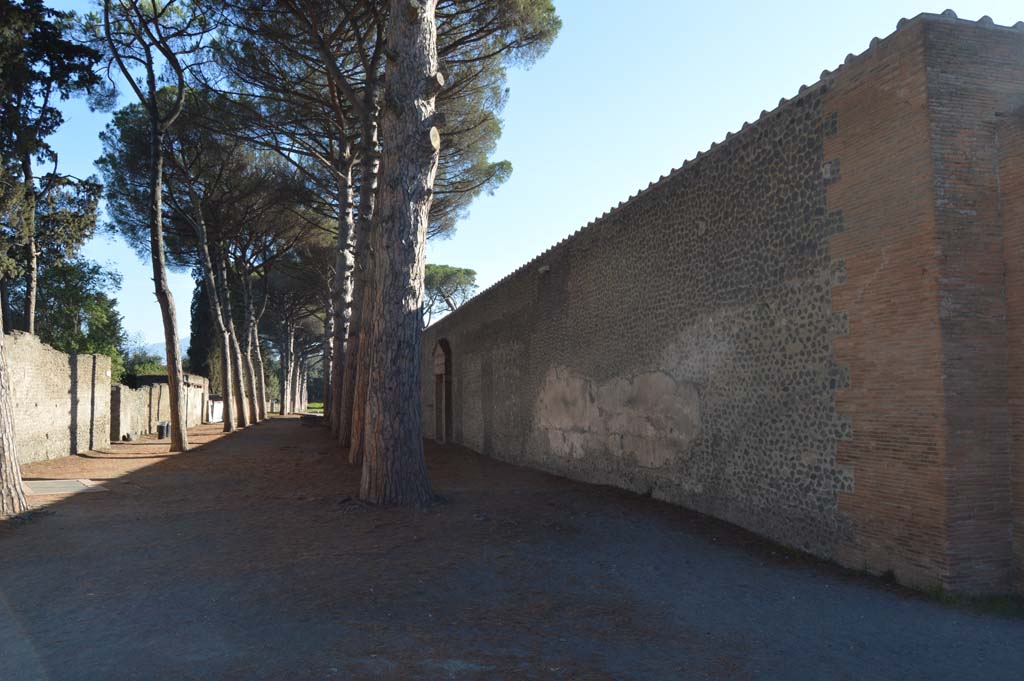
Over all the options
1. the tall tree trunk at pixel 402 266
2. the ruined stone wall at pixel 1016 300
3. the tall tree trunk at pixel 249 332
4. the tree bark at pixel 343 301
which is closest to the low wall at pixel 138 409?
the tall tree trunk at pixel 249 332

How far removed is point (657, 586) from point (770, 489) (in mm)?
1780

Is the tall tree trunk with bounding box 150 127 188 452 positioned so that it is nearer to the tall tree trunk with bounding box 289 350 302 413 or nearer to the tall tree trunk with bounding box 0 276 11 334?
the tall tree trunk with bounding box 0 276 11 334

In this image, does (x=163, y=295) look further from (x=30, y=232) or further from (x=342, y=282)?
(x=342, y=282)

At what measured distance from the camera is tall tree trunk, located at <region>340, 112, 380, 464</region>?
1230 centimetres

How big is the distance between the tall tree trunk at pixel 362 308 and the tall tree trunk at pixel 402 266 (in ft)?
12.0

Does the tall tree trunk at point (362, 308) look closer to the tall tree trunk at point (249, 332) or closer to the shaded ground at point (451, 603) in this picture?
the shaded ground at point (451, 603)

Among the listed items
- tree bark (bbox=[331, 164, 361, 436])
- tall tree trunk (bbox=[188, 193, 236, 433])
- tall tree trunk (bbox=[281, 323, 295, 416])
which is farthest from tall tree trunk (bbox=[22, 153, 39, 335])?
tall tree trunk (bbox=[281, 323, 295, 416])

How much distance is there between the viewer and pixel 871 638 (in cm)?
397

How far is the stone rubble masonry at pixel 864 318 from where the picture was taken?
4719 mm

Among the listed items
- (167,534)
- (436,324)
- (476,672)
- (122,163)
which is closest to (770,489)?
(476,672)

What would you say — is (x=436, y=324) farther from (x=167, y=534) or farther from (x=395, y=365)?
(x=167, y=534)

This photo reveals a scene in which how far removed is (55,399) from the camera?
13.7 meters

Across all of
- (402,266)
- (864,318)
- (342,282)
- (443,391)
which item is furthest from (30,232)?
(864,318)

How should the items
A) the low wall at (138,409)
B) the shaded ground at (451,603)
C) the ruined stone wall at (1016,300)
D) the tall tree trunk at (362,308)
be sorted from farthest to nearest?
the low wall at (138,409), the tall tree trunk at (362,308), the ruined stone wall at (1016,300), the shaded ground at (451,603)
